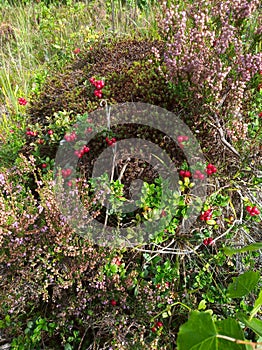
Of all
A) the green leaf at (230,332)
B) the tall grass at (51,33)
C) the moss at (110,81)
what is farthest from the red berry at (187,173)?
the tall grass at (51,33)

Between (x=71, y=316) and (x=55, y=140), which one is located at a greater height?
(x=55, y=140)

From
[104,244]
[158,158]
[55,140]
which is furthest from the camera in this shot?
[55,140]

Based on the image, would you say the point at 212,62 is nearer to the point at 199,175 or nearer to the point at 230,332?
the point at 199,175

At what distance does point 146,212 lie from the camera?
5.65 ft

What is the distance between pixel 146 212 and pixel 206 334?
1.10m

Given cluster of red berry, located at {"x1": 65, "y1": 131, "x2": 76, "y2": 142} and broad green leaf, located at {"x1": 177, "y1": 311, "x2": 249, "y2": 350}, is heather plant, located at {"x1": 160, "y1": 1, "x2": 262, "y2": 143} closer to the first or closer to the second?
cluster of red berry, located at {"x1": 65, "y1": 131, "x2": 76, "y2": 142}

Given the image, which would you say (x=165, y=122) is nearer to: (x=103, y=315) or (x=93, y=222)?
(x=93, y=222)

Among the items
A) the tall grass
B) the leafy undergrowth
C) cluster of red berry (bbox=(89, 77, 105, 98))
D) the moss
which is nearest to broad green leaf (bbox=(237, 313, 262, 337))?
the leafy undergrowth

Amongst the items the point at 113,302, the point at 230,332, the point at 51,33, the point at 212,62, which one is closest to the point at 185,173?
the point at 212,62

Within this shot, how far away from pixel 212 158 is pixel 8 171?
1.06m

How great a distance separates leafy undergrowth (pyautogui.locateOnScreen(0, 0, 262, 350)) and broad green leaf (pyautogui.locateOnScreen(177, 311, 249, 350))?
0.74 meters

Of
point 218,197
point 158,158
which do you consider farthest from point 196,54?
point 218,197

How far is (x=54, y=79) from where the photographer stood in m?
2.69

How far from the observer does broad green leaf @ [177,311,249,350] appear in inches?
24.6
